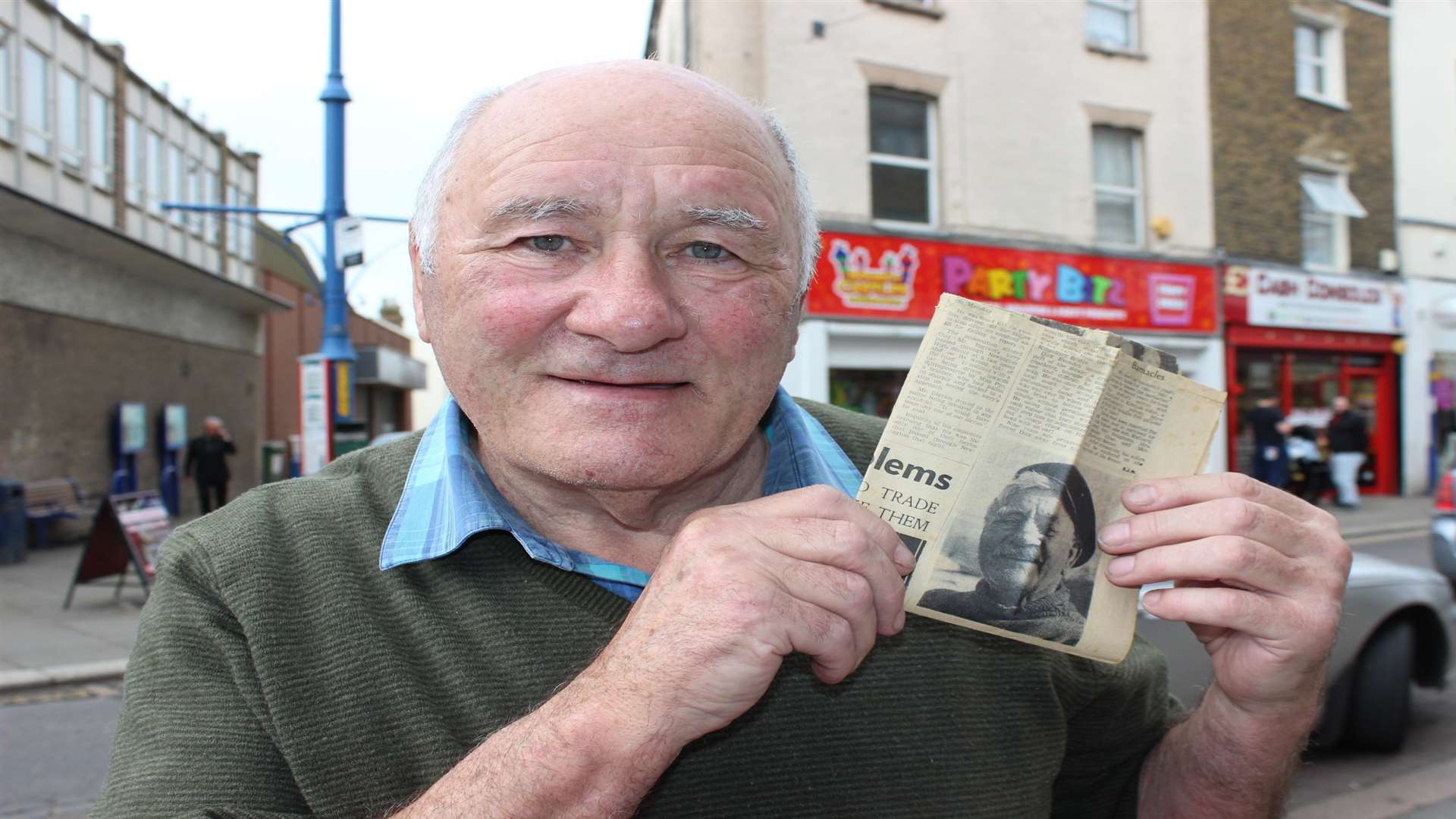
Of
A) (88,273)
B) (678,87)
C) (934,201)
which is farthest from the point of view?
(88,273)

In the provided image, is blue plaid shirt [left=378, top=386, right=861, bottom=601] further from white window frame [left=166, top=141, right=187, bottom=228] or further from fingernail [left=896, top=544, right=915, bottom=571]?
white window frame [left=166, top=141, right=187, bottom=228]

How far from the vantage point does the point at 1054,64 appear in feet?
41.8

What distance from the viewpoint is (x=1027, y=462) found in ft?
4.24

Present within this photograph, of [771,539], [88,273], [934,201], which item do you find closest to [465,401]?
[771,539]

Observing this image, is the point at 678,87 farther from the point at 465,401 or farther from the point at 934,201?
the point at 934,201

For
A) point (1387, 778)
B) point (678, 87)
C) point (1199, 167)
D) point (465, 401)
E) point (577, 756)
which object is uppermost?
point (1199, 167)

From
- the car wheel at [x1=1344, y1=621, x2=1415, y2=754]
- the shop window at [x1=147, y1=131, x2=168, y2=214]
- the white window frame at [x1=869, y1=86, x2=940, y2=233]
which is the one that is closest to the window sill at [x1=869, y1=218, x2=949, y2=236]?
the white window frame at [x1=869, y1=86, x2=940, y2=233]

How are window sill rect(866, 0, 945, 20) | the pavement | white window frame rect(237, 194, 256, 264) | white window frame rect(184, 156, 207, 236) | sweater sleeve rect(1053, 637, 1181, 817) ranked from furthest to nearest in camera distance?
white window frame rect(237, 194, 256, 264) → white window frame rect(184, 156, 207, 236) → window sill rect(866, 0, 945, 20) → the pavement → sweater sleeve rect(1053, 637, 1181, 817)

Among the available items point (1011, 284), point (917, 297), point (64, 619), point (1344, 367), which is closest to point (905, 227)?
point (917, 297)

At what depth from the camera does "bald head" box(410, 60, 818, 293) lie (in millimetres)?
1323

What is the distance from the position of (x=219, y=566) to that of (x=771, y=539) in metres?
0.74

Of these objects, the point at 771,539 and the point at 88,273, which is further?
the point at 88,273

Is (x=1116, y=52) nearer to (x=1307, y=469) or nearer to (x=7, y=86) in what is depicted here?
(x=1307, y=469)

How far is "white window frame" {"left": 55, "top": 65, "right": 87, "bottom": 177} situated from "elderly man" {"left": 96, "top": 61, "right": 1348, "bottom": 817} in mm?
16336
